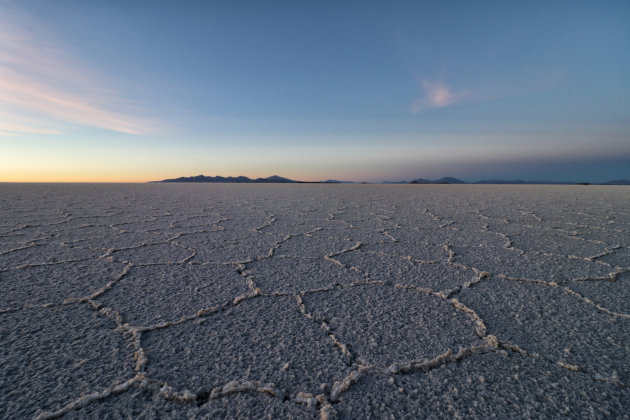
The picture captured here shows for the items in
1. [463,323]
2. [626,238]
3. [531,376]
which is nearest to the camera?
[531,376]

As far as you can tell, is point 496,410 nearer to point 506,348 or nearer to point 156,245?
point 506,348

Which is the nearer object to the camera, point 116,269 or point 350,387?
point 350,387

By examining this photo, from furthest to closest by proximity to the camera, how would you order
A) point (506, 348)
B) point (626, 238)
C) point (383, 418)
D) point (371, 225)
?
1. point (371, 225)
2. point (626, 238)
3. point (506, 348)
4. point (383, 418)

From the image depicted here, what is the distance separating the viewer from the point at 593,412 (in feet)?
2.05

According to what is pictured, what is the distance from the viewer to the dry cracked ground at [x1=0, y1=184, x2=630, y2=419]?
66cm

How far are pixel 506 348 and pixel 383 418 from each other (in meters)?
0.45

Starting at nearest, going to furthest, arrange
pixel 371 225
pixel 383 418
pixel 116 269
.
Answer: pixel 383 418 → pixel 116 269 → pixel 371 225

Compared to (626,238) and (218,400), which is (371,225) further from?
(218,400)

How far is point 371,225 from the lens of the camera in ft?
8.86

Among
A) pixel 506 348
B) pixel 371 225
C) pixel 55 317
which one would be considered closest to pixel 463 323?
pixel 506 348

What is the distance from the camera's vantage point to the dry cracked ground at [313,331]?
2.15 feet

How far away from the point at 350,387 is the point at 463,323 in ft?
1.55

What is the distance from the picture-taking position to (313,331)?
92 cm

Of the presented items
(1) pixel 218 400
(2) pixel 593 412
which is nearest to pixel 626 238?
(2) pixel 593 412
